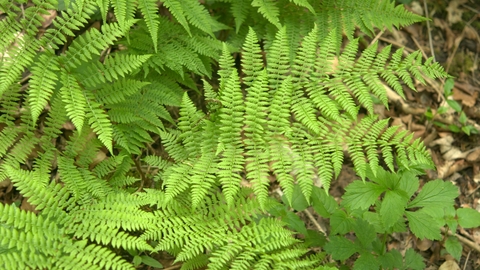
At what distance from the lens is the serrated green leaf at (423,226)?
10.6 ft

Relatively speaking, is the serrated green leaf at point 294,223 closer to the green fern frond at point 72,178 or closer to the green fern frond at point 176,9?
the green fern frond at point 72,178

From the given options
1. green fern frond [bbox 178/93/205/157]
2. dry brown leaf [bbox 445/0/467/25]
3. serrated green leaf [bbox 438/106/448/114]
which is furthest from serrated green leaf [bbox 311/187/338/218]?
dry brown leaf [bbox 445/0/467/25]

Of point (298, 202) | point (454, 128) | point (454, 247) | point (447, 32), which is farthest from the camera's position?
point (447, 32)

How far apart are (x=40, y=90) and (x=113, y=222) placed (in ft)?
3.54

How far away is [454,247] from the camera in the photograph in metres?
3.96

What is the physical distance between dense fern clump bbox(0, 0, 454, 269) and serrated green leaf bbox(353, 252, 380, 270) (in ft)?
1.06

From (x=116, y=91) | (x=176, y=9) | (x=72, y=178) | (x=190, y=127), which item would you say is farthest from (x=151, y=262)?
(x=176, y=9)

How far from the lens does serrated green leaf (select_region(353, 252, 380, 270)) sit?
3418mm

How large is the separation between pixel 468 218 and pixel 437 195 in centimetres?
59

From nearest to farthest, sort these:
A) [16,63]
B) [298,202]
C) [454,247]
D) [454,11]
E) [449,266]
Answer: [16,63] < [298,202] < [454,247] < [449,266] < [454,11]

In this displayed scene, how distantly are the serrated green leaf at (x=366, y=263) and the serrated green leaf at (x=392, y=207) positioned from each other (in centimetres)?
41

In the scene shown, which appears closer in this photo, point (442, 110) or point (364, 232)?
point (364, 232)

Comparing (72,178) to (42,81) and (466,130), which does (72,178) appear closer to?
(42,81)

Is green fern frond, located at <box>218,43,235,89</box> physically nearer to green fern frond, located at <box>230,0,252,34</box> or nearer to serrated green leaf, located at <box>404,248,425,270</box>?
green fern frond, located at <box>230,0,252,34</box>
